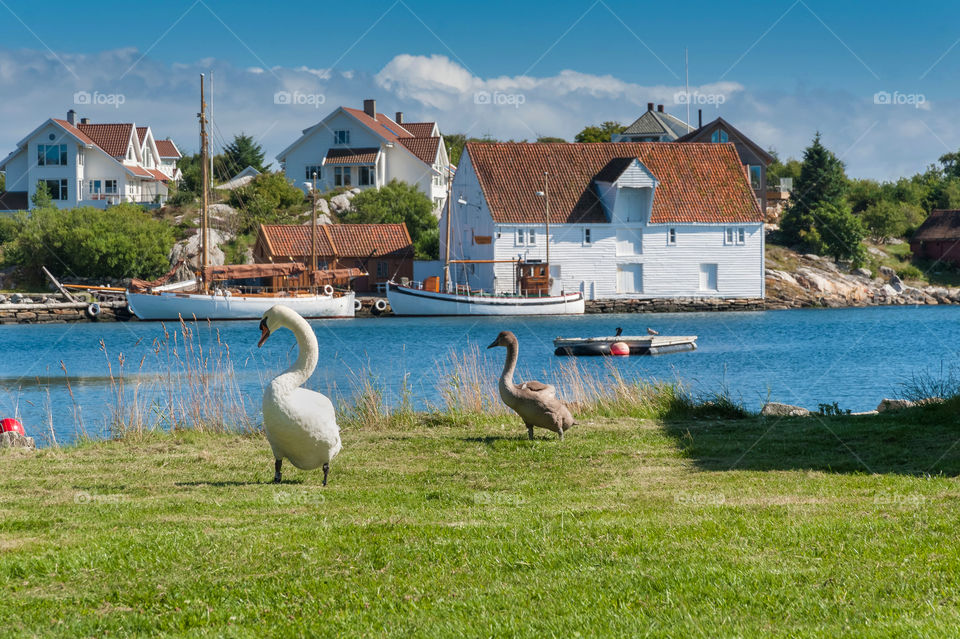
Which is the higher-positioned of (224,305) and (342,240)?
(342,240)

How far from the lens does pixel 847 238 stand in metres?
78.5

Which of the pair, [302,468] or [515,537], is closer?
[515,537]

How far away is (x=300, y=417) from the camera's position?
10180 millimetres

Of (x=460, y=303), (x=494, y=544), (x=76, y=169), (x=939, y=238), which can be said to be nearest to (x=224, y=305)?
(x=460, y=303)

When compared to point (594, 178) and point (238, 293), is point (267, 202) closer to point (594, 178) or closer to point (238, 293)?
point (238, 293)

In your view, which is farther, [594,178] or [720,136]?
[720,136]

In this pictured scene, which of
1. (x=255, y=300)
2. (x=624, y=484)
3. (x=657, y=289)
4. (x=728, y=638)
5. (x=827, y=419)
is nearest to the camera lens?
(x=728, y=638)

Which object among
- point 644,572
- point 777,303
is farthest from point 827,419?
point 777,303

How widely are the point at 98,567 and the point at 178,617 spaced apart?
1.25 m

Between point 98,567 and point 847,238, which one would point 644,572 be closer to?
point 98,567

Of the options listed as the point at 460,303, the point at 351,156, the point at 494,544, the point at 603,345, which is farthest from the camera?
the point at 351,156

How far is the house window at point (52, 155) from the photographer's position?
282 feet

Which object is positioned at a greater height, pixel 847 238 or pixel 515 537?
pixel 847 238

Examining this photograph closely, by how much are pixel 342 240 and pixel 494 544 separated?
6536 cm
